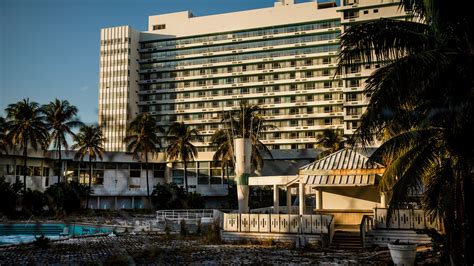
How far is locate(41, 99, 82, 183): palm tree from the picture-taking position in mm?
57031

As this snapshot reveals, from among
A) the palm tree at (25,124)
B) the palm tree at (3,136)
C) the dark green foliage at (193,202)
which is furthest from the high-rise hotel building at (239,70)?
the palm tree at (3,136)

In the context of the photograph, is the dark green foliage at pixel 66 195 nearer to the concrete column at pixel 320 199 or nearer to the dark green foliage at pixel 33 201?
the dark green foliage at pixel 33 201

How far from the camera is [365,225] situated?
22.7 meters

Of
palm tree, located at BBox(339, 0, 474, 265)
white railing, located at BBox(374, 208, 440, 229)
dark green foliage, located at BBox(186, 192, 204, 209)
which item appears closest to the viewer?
palm tree, located at BBox(339, 0, 474, 265)

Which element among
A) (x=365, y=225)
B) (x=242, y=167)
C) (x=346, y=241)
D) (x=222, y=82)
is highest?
(x=222, y=82)

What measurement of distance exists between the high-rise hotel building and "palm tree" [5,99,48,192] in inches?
1280

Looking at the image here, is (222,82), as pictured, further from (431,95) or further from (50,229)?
(431,95)

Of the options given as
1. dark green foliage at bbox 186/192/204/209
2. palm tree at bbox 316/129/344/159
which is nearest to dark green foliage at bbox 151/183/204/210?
dark green foliage at bbox 186/192/204/209

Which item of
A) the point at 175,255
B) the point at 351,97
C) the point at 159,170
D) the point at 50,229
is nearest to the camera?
the point at 175,255

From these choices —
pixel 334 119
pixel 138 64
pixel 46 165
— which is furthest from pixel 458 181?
pixel 138 64

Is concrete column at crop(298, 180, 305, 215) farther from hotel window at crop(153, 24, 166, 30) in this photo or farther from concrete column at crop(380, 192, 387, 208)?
hotel window at crop(153, 24, 166, 30)

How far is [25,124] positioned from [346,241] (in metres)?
41.4

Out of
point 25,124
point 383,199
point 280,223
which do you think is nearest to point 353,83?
point 25,124

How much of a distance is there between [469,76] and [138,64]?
328ft
